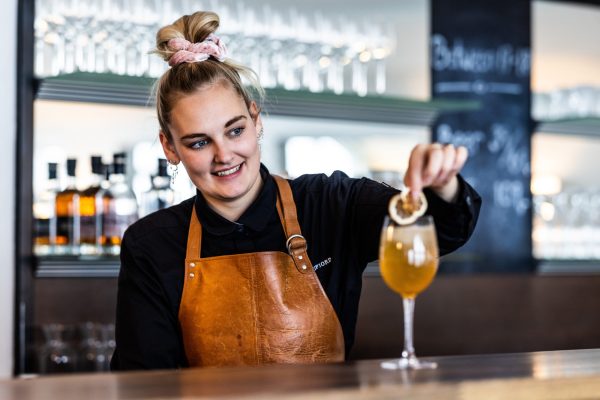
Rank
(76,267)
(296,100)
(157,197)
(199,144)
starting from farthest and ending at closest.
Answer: (296,100)
(157,197)
(76,267)
(199,144)

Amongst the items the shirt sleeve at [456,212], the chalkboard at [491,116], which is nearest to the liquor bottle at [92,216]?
the chalkboard at [491,116]

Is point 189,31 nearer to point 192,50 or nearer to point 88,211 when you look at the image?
point 192,50

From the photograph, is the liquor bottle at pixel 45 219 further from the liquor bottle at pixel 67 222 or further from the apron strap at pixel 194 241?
the apron strap at pixel 194 241

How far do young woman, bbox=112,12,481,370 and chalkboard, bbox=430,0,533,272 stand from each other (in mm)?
2295

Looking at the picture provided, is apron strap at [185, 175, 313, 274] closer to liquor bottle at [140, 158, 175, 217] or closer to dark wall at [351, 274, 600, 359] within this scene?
liquor bottle at [140, 158, 175, 217]

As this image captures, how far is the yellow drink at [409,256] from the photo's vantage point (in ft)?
5.25

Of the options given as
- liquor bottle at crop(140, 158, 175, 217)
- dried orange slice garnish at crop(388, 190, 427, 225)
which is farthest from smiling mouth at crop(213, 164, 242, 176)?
liquor bottle at crop(140, 158, 175, 217)

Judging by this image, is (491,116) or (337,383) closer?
(337,383)

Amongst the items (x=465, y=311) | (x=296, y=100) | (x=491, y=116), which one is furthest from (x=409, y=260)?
(x=491, y=116)

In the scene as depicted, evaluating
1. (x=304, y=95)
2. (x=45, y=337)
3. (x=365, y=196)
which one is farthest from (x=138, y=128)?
(x=365, y=196)

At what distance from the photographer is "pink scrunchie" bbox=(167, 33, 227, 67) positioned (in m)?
2.18

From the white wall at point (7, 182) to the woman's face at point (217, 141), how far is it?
133 centimetres

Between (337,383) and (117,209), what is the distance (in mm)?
2261

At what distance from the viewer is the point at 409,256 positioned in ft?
5.24
